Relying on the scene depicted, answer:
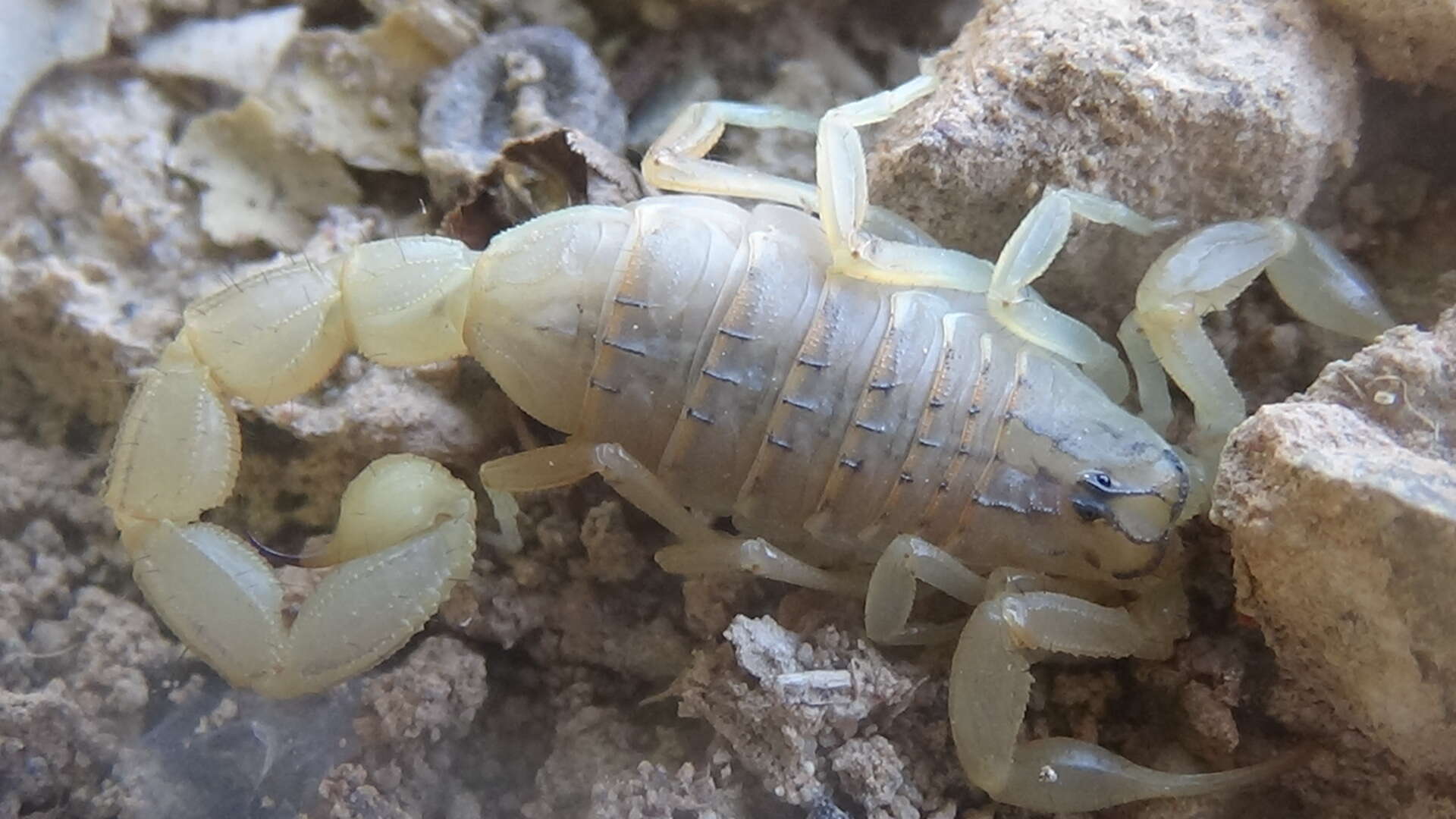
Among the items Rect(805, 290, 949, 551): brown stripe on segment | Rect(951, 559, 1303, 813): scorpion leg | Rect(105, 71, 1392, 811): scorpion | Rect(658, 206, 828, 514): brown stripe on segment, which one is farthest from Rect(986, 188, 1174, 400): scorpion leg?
Rect(951, 559, 1303, 813): scorpion leg

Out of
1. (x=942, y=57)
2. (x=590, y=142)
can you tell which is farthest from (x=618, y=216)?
(x=942, y=57)

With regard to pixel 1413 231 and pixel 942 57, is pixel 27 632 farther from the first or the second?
pixel 1413 231

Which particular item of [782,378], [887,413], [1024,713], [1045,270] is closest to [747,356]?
[782,378]

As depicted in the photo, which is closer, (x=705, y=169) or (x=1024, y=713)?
(x=1024, y=713)

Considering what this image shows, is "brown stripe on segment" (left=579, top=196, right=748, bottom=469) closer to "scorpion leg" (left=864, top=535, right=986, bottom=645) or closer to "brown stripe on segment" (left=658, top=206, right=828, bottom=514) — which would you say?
"brown stripe on segment" (left=658, top=206, right=828, bottom=514)

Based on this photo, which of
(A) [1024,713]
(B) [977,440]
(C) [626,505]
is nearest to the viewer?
(A) [1024,713]

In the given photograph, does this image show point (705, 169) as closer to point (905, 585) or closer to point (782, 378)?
point (782, 378)

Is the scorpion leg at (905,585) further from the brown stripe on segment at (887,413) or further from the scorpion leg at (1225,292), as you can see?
the scorpion leg at (1225,292)

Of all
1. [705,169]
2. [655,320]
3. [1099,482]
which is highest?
[705,169]
